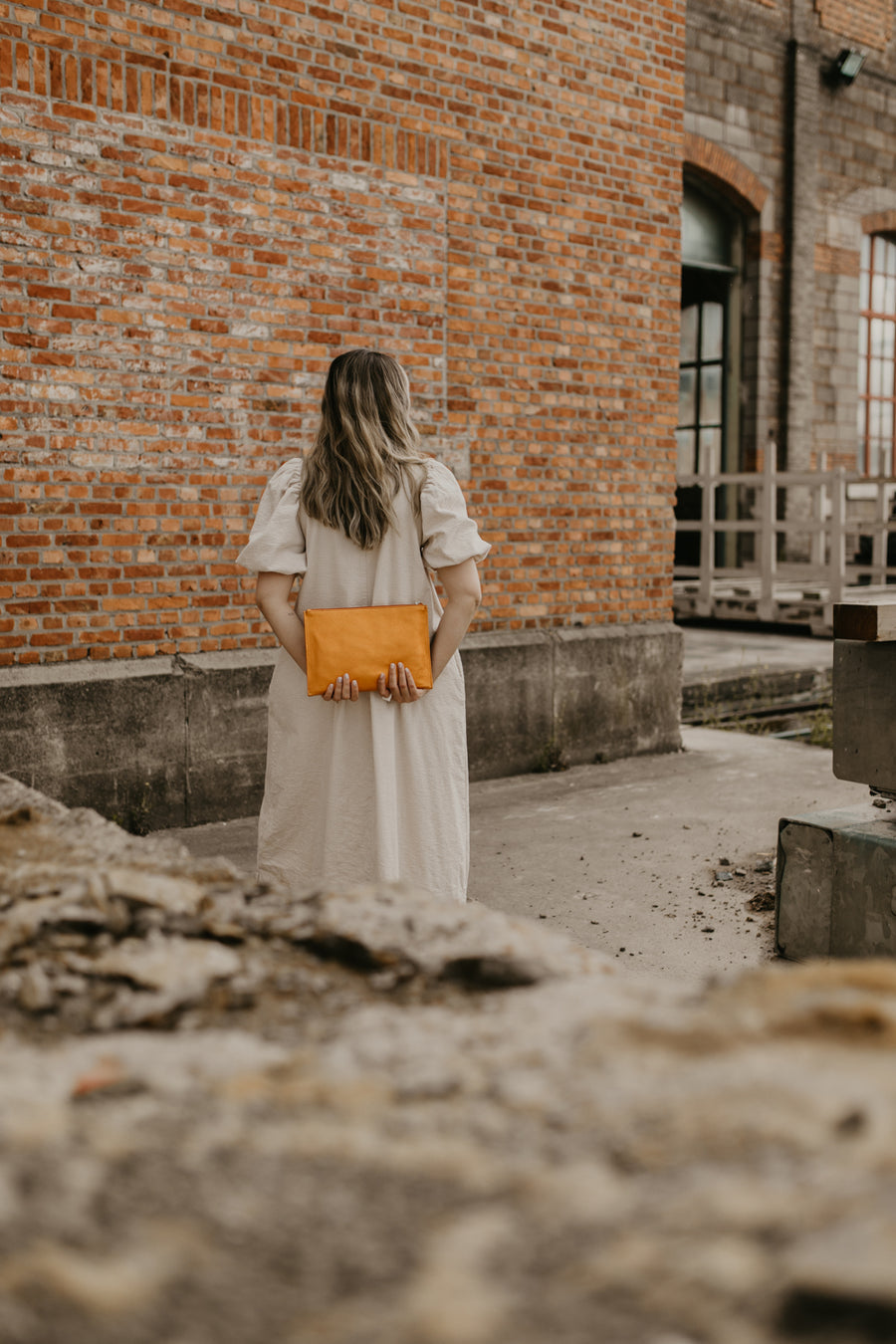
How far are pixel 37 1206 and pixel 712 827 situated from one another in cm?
510

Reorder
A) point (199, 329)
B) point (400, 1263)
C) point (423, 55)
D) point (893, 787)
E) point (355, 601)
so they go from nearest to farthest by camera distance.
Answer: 1. point (400, 1263)
2. point (355, 601)
3. point (893, 787)
4. point (199, 329)
5. point (423, 55)

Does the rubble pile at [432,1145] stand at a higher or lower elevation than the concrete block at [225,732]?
higher

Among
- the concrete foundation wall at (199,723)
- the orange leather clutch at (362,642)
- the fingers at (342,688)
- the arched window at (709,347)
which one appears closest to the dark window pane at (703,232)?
the arched window at (709,347)

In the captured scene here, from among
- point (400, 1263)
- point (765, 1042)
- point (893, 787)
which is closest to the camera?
point (400, 1263)

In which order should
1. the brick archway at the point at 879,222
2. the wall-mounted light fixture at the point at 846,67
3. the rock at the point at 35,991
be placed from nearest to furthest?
the rock at the point at 35,991
the wall-mounted light fixture at the point at 846,67
the brick archway at the point at 879,222

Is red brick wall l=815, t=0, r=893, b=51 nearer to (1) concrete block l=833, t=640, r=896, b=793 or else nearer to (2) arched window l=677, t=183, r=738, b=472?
(2) arched window l=677, t=183, r=738, b=472

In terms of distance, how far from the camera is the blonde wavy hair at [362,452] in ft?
10.8

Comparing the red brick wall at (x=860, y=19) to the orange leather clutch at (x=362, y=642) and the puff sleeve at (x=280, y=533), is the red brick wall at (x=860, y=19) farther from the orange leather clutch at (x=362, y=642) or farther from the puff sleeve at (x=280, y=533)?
the orange leather clutch at (x=362, y=642)

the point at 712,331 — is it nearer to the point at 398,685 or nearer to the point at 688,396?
the point at 688,396

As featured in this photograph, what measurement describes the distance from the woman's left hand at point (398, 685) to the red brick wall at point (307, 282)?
2.41m

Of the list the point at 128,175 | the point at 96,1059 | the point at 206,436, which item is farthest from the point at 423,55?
the point at 96,1059

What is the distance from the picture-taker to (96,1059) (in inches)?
48.8

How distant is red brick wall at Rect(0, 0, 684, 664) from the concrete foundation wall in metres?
0.17

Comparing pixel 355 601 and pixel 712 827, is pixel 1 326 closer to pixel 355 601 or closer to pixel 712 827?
pixel 355 601
